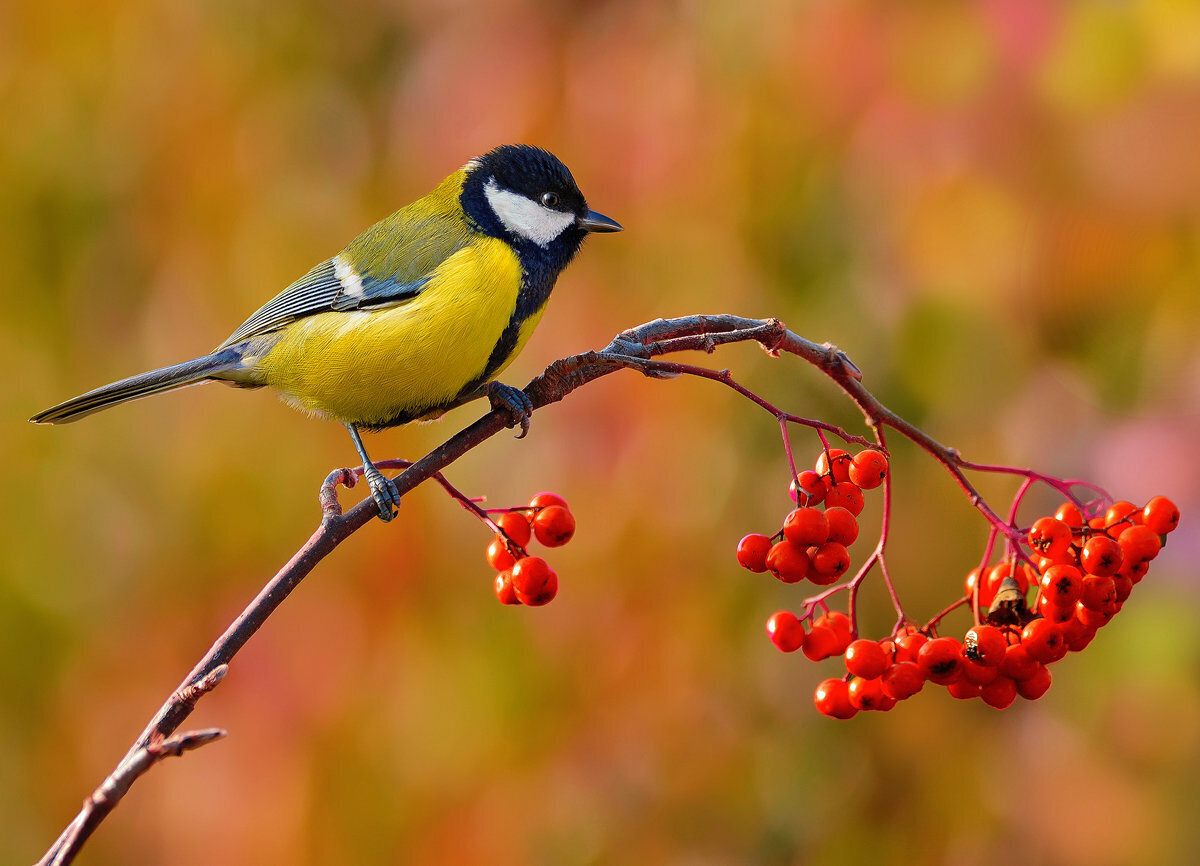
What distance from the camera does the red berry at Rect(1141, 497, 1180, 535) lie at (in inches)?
58.9

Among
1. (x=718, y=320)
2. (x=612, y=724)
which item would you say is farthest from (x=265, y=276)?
(x=718, y=320)

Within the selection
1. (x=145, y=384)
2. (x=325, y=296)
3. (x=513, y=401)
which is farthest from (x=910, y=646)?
(x=145, y=384)

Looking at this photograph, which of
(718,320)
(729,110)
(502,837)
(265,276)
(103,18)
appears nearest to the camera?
(718,320)

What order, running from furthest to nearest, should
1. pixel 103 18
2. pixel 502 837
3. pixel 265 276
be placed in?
pixel 103 18 → pixel 265 276 → pixel 502 837

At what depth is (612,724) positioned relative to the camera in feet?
8.29

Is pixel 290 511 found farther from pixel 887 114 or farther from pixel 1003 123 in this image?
pixel 1003 123

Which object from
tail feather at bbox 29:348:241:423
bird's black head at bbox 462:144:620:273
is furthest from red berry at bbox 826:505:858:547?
tail feather at bbox 29:348:241:423

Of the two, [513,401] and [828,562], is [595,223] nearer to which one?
[513,401]

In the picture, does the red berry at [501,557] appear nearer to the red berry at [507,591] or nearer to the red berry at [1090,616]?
the red berry at [507,591]

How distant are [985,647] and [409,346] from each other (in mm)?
1275

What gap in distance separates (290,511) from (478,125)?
1141 mm

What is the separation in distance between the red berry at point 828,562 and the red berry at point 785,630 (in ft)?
0.32

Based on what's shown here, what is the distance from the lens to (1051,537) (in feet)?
4.74

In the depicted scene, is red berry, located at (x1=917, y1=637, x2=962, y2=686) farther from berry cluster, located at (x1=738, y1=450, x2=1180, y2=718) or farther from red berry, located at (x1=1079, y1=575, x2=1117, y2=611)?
red berry, located at (x1=1079, y1=575, x2=1117, y2=611)
